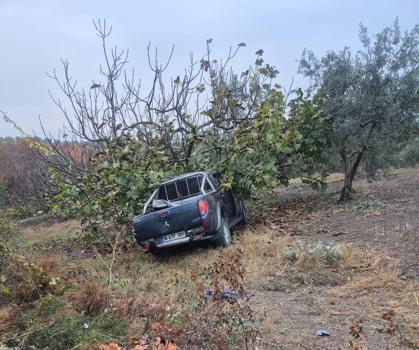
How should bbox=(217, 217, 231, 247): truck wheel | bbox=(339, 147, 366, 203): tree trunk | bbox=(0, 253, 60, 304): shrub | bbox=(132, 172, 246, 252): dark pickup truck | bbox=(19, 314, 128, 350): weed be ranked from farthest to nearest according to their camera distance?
bbox=(339, 147, 366, 203): tree trunk → bbox=(217, 217, 231, 247): truck wheel → bbox=(132, 172, 246, 252): dark pickup truck → bbox=(0, 253, 60, 304): shrub → bbox=(19, 314, 128, 350): weed

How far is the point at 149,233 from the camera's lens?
319 inches

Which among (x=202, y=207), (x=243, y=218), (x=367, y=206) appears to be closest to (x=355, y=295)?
(x=202, y=207)

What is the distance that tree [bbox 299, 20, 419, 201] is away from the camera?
10672mm

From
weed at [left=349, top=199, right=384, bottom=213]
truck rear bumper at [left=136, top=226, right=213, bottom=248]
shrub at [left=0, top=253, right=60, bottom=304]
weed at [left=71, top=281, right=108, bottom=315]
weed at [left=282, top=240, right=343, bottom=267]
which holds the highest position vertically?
shrub at [left=0, top=253, right=60, bottom=304]

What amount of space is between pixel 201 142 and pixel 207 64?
2555mm

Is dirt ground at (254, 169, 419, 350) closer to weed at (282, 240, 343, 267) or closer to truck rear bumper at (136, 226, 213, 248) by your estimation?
weed at (282, 240, 343, 267)

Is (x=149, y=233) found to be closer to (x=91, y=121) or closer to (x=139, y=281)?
(x=139, y=281)

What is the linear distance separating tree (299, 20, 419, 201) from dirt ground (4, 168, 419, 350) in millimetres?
1720

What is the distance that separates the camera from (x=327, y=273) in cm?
595

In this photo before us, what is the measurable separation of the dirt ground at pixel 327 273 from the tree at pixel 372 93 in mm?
1720

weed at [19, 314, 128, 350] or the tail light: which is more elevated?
the tail light

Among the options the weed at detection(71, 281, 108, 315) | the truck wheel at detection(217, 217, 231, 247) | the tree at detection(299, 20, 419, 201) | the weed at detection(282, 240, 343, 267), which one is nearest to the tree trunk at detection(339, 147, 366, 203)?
the tree at detection(299, 20, 419, 201)

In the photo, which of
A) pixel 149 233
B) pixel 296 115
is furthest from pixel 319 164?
pixel 149 233

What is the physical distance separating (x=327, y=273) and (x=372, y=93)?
6347 mm
